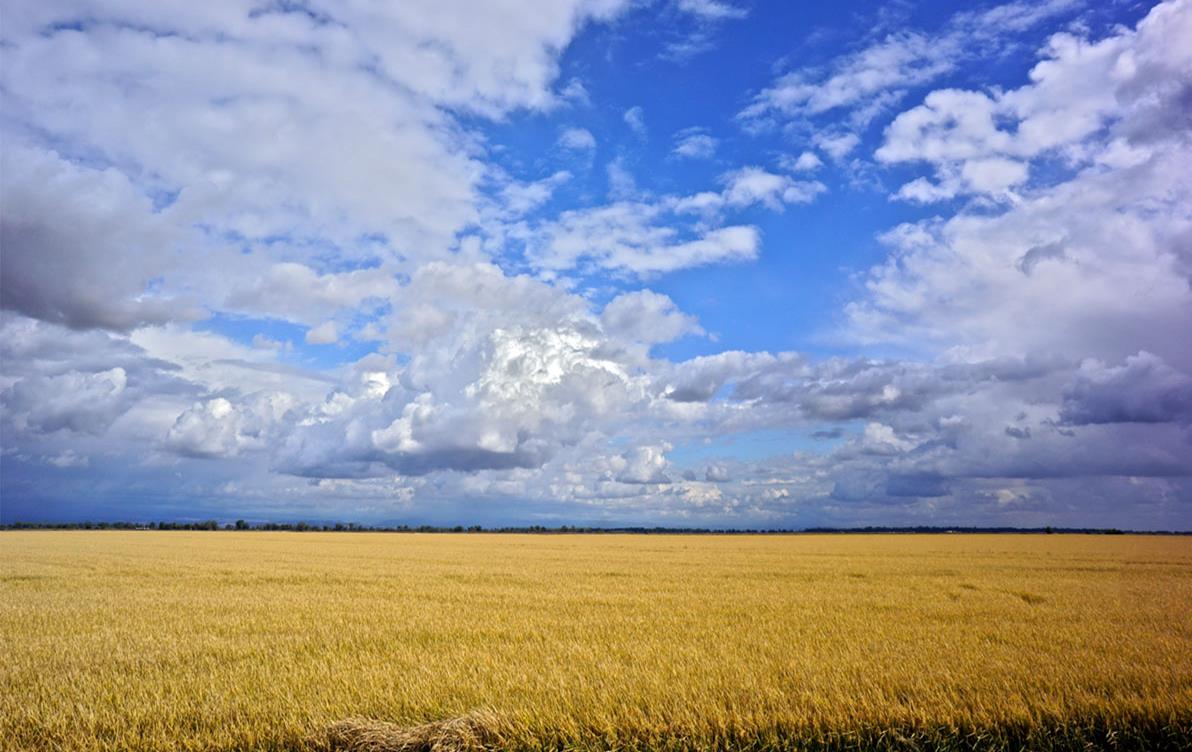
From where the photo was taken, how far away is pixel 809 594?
22.0m

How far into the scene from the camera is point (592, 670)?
10578 mm

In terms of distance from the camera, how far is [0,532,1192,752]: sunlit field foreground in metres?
8.03

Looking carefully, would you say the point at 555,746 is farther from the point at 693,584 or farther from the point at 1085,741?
the point at 693,584

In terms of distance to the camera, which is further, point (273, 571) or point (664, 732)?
point (273, 571)

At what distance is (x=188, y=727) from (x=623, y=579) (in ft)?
70.1

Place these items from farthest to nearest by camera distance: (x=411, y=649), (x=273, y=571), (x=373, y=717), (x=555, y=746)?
(x=273, y=571), (x=411, y=649), (x=373, y=717), (x=555, y=746)

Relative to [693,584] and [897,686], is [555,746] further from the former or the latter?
[693,584]

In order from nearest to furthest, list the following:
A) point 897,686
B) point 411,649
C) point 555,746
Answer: point 555,746 < point 897,686 < point 411,649

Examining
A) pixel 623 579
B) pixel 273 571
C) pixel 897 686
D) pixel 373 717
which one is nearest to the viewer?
pixel 373 717

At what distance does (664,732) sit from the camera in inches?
315

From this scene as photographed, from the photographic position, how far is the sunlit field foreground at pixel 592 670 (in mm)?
8031

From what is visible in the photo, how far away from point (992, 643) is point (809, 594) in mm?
8833

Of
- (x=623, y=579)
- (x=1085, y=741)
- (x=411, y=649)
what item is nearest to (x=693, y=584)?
(x=623, y=579)

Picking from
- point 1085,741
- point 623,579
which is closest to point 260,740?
point 1085,741
